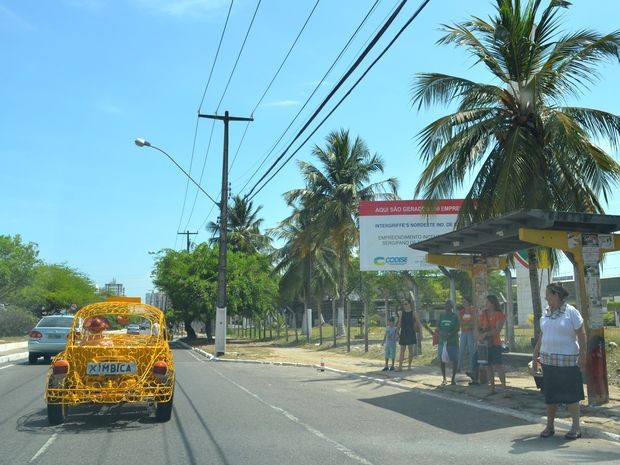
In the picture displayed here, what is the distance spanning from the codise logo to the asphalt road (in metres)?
13.2

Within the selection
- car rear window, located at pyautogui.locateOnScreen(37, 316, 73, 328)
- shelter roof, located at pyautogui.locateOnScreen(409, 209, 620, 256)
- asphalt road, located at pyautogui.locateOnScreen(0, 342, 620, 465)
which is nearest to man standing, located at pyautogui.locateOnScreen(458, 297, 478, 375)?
shelter roof, located at pyautogui.locateOnScreen(409, 209, 620, 256)

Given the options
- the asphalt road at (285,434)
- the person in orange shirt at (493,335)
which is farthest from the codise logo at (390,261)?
the person in orange shirt at (493,335)

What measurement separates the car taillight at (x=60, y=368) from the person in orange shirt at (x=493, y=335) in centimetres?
706

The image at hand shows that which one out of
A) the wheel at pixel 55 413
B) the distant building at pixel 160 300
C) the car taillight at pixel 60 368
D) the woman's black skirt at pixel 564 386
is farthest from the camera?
the distant building at pixel 160 300

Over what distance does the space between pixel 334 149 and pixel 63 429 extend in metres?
27.1

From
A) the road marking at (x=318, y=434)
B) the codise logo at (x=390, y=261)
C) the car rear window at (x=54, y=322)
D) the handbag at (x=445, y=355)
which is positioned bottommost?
the road marking at (x=318, y=434)

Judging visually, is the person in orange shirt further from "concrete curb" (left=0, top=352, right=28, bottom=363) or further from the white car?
"concrete curb" (left=0, top=352, right=28, bottom=363)

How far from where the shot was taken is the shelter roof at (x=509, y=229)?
989 cm

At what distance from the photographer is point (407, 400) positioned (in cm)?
1148

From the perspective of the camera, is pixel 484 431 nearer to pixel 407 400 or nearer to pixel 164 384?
pixel 407 400

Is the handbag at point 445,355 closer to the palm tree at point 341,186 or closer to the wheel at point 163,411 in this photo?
the wheel at point 163,411

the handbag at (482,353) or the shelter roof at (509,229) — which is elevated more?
the shelter roof at (509,229)

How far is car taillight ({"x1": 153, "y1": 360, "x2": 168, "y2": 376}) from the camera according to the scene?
880 centimetres

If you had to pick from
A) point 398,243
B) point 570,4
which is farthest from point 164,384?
point 398,243
